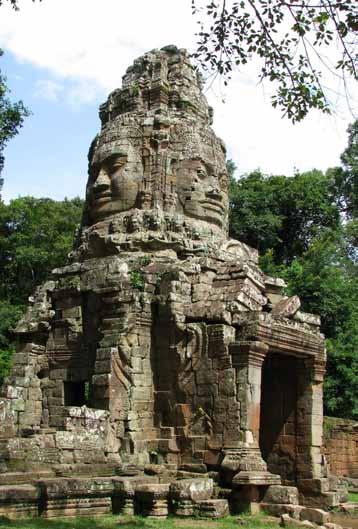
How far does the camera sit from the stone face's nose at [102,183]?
604 inches

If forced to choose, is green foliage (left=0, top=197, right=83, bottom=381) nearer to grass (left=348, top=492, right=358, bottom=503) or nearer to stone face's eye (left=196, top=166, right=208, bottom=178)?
stone face's eye (left=196, top=166, right=208, bottom=178)

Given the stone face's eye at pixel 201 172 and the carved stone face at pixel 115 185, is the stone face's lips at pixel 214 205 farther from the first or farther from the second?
the carved stone face at pixel 115 185

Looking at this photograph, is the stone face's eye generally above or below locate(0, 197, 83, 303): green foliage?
below

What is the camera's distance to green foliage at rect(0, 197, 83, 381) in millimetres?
29609

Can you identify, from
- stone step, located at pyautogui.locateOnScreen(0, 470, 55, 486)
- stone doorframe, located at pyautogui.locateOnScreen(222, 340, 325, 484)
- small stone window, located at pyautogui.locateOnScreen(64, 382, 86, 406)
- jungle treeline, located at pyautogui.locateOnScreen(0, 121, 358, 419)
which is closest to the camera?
stone step, located at pyautogui.locateOnScreen(0, 470, 55, 486)

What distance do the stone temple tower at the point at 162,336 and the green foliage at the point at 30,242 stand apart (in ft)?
44.5

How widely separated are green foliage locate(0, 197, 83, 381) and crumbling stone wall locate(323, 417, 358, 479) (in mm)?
13071

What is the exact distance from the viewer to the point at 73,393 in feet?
46.8

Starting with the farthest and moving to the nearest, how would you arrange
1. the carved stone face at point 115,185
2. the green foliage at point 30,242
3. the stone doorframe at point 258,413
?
the green foliage at point 30,242, the carved stone face at point 115,185, the stone doorframe at point 258,413

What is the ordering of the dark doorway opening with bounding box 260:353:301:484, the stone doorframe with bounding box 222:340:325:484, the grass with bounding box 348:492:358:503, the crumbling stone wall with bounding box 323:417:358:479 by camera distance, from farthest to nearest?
1. the crumbling stone wall with bounding box 323:417:358:479
2. the grass with bounding box 348:492:358:503
3. the dark doorway opening with bounding box 260:353:301:484
4. the stone doorframe with bounding box 222:340:325:484

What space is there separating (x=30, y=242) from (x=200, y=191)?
55.7 feet

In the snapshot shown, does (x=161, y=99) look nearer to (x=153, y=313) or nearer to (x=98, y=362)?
(x=153, y=313)

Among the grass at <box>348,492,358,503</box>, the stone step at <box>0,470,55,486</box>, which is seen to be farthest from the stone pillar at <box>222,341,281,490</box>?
the grass at <box>348,492,358,503</box>

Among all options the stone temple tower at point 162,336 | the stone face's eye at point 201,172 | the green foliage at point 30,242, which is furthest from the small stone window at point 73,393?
the green foliage at point 30,242
